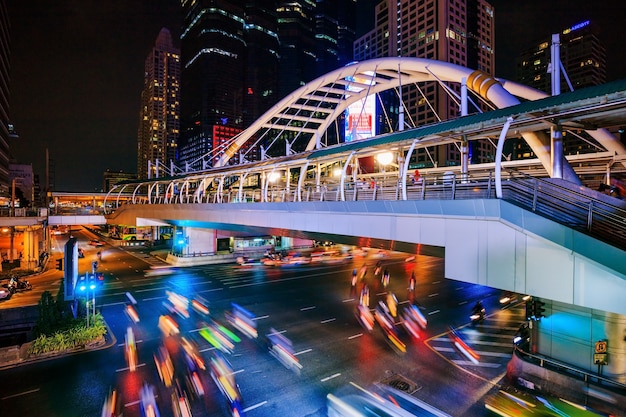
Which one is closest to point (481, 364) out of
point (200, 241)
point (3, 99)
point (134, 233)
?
point (200, 241)

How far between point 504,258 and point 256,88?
19443cm

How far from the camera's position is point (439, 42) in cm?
10531

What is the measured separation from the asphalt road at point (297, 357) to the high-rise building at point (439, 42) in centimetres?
8194

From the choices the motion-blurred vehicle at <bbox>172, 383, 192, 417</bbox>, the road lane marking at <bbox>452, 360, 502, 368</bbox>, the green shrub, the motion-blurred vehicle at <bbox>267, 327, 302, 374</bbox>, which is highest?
the green shrub

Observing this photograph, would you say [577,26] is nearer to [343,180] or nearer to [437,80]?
[437,80]

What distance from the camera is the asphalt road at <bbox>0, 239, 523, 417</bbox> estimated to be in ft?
37.7

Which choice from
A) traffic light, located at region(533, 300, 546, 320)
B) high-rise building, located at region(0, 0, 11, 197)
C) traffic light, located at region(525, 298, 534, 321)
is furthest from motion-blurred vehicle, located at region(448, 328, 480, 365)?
high-rise building, located at region(0, 0, 11, 197)

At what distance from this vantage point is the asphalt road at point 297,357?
11484 mm

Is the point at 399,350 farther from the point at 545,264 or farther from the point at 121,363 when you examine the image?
the point at 121,363

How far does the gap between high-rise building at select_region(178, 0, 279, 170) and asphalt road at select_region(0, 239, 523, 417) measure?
5879 inches

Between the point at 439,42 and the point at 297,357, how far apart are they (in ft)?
381

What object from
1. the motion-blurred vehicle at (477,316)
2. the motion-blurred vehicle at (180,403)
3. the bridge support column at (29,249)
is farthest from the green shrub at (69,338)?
the bridge support column at (29,249)

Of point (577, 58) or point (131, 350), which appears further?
point (577, 58)

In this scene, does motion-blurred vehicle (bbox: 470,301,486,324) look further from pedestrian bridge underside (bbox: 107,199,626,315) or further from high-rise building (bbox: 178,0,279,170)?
high-rise building (bbox: 178,0,279,170)
